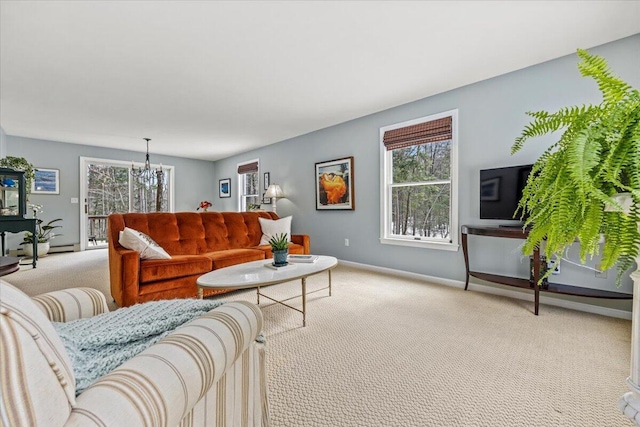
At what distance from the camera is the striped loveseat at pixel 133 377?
474mm

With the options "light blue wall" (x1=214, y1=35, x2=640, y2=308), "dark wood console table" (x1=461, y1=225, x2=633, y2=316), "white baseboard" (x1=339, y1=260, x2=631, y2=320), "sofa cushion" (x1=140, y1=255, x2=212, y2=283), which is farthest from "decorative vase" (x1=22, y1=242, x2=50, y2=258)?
"dark wood console table" (x1=461, y1=225, x2=633, y2=316)

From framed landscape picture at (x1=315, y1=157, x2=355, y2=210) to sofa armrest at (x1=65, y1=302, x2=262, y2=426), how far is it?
3.67 m

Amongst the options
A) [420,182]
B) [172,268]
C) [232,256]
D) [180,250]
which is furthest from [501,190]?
[180,250]

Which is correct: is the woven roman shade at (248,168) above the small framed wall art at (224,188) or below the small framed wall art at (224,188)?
above

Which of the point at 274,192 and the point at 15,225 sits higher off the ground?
the point at 274,192

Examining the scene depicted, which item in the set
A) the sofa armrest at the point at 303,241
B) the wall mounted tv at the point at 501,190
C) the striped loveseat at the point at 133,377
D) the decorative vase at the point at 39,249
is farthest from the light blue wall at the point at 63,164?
the wall mounted tv at the point at 501,190

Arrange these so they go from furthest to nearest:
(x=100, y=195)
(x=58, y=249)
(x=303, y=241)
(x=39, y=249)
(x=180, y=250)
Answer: (x=100, y=195) < (x=58, y=249) < (x=39, y=249) < (x=303, y=241) < (x=180, y=250)

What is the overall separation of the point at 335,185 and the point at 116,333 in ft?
13.1

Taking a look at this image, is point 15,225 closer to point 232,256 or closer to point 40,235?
point 40,235

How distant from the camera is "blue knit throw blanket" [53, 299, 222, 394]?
2.50 ft

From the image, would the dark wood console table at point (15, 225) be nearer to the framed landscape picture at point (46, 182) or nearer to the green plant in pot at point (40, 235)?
the green plant in pot at point (40, 235)

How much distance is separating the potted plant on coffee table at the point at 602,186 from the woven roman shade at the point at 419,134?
2808 millimetres

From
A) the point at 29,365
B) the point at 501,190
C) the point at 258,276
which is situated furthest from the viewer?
the point at 501,190

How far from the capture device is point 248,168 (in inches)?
259
